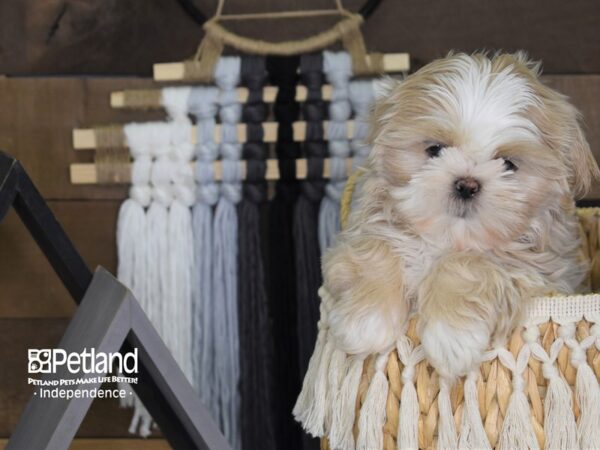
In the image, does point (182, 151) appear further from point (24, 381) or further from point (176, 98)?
point (24, 381)

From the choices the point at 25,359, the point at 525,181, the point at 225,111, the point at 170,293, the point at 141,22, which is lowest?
the point at 25,359

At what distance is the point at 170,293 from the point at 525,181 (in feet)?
2.73

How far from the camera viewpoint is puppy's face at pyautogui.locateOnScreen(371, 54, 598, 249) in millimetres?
1186

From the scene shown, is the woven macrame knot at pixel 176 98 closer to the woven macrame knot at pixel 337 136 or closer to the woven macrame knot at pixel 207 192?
the woven macrame knot at pixel 207 192

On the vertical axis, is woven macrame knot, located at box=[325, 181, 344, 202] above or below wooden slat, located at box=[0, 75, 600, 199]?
below

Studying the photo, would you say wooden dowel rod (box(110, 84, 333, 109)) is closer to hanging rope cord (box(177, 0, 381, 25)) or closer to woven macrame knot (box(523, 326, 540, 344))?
hanging rope cord (box(177, 0, 381, 25))

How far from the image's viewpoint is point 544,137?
1223 mm

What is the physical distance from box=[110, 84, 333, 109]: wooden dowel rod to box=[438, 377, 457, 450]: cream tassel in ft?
2.67

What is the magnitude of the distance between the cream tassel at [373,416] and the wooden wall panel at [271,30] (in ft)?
2.97

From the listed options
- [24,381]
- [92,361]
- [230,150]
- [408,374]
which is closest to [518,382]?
[408,374]

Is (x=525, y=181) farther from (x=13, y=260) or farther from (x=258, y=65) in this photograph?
(x=13, y=260)

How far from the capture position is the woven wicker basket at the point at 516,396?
108cm

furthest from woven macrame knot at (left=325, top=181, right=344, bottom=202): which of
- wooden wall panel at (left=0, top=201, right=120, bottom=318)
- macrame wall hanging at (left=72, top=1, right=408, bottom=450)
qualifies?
wooden wall panel at (left=0, top=201, right=120, bottom=318)

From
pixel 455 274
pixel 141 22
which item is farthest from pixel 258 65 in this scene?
pixel 455 274
